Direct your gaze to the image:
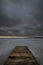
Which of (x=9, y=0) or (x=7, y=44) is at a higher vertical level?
(x=9, y=0)

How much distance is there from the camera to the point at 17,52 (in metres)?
2.28

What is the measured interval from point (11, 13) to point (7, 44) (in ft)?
1.56

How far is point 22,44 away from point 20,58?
0.21 metres

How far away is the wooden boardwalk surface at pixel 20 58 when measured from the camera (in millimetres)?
2248

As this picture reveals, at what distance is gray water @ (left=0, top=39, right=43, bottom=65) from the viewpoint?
228 cm

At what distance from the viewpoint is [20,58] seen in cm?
227

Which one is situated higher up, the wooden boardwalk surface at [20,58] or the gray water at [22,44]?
the gray water at [22,44]

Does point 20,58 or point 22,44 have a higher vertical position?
point 22,44

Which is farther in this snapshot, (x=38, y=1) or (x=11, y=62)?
(x=38, y=1)

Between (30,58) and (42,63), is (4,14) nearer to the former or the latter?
(30,58)

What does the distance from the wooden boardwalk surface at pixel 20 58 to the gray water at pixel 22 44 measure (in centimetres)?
6

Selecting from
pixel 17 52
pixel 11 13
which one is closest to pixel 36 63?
pixel 17 52

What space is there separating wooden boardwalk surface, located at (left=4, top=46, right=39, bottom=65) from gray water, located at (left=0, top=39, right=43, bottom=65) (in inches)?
2.2

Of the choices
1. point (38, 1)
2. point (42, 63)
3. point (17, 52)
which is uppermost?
point (38, 1)
